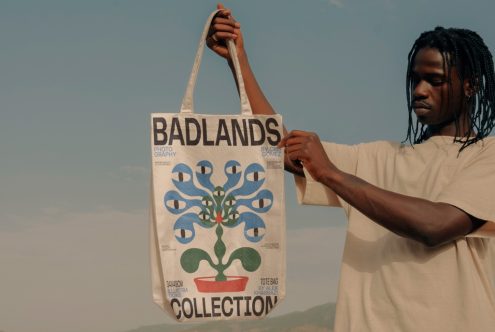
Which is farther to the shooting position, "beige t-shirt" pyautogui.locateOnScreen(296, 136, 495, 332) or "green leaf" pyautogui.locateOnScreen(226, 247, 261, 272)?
"green leaf" pyautogui.locateOnScreen(226, 247, 261, 272)

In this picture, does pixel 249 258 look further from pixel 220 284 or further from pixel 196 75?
pixel 196 75

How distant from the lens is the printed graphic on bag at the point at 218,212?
399 cm

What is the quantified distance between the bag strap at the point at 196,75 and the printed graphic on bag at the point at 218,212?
0.26 meters

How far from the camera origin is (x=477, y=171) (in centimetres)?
384

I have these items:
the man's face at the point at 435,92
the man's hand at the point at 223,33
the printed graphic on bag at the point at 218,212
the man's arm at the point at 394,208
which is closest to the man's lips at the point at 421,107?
the man's face at the point at 435,92

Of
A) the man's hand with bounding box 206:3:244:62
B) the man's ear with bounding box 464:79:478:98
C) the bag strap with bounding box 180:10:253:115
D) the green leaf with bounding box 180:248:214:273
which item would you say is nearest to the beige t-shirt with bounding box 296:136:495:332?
the man's ear with bounding box 464:79:478:98

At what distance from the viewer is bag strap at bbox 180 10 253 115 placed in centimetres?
399

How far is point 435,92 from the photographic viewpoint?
12.9ft

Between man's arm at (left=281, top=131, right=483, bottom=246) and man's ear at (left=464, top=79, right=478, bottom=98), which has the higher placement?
man's ear at (left=464, top=79, right=478, bottom=98)

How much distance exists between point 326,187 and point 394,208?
53 cm

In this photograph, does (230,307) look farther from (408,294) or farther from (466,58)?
(466,58)

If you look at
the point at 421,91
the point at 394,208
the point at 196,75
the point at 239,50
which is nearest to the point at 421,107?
the point at 421,91

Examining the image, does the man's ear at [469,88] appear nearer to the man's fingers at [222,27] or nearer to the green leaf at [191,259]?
the man's fingers at [222,27]

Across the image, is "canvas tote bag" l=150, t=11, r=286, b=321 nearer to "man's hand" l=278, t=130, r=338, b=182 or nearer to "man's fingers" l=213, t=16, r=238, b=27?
"man's fingers" l=213, t=16, r=238, b=27
